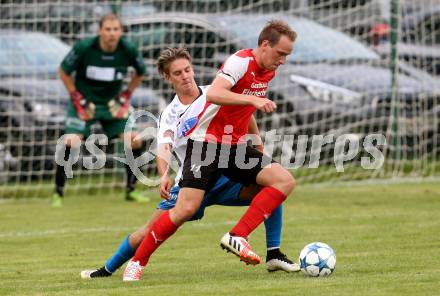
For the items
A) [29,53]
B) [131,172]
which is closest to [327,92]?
[131,172]

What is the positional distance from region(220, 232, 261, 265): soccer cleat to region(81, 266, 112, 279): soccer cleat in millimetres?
930

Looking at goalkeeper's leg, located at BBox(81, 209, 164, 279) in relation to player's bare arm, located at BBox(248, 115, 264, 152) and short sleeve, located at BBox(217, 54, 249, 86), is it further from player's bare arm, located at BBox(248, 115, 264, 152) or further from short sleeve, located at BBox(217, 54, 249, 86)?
short sleeve, located at BBox(217, 54, 249, 86)

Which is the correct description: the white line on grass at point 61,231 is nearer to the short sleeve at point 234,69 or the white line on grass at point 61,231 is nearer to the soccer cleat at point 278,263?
the soccer cleat at point 278,263

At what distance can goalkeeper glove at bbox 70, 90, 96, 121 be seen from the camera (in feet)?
41.1

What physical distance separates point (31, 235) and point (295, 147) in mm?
5527

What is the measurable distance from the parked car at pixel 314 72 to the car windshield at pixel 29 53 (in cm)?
99

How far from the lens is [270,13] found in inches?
584

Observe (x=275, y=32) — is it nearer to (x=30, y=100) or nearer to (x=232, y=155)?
(x=232, y=155)

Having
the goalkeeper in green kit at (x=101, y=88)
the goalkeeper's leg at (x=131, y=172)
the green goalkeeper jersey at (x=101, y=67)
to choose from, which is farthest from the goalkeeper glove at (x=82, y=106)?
the goalkeeper's leg at (x=131, y=172)

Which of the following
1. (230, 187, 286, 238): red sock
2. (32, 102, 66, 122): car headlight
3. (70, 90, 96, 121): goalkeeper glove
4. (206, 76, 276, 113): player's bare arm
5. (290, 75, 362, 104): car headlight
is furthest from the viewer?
(290, 75, 362, 104): car headlight

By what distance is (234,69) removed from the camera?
7.16 m

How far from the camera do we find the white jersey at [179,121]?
24.3 feet

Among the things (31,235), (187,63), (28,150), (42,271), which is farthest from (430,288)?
(28,150)

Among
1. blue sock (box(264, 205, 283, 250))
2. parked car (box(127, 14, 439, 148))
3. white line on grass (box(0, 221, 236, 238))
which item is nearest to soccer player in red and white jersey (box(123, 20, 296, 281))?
blue sock (box(264, 205, 283, 250))
